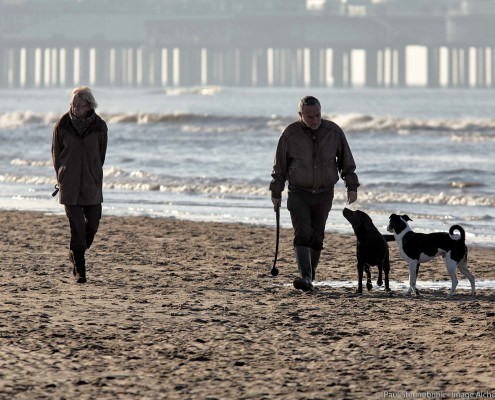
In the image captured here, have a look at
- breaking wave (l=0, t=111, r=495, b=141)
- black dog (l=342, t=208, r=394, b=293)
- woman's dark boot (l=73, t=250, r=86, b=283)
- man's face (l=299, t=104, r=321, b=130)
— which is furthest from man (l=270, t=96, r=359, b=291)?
breaking wave (l=0, t=111, r=495, b=141)

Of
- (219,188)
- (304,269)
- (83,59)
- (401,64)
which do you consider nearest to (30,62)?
(83,59)

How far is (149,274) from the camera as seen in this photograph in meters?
7.86

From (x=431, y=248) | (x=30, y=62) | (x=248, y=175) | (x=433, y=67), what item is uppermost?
(x=431, y=248)

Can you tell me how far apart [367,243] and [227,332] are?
1372 millimetres

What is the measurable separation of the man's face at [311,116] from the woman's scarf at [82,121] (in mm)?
1132

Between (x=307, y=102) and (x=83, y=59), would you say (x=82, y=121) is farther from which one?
(x=83, y=59)

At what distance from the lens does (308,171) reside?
691 centimetres

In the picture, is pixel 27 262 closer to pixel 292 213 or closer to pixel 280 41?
pixel 292 213

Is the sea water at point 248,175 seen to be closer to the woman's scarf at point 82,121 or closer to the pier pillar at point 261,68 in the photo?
the woman's scarf at point 82,121

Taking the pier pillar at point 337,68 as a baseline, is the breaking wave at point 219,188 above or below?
above

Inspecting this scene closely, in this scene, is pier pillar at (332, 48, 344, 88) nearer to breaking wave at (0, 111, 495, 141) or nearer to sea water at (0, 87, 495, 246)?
breaking wave at (0, 111, 495, 141)

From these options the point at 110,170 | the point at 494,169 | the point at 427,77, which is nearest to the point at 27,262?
the point at 110,170

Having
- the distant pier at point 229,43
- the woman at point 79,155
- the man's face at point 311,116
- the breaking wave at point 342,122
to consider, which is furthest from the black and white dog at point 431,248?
the distant pier at point 229,43

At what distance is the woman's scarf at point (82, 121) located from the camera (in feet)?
23.2
